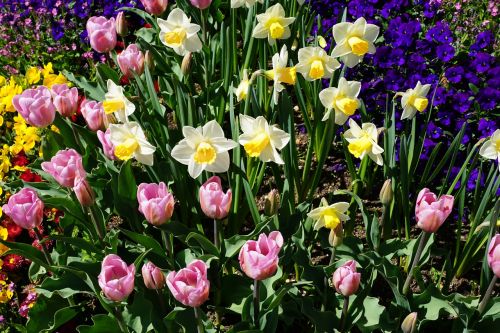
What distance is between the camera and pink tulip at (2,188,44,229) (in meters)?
1.72

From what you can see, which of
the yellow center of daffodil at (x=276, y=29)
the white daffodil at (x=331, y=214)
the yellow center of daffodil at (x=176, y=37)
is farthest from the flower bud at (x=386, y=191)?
the yellow center of daffodil at (x=176, y=37)

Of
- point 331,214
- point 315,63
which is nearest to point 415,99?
point 315,63

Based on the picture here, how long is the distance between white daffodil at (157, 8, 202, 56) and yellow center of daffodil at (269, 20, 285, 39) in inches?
10.5

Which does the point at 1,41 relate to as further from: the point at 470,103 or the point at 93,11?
the point at 470,103

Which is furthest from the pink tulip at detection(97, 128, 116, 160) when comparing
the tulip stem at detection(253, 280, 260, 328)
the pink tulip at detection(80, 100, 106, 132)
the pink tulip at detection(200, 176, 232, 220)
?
the tulip stem at detection(253, 280, 260, 328)

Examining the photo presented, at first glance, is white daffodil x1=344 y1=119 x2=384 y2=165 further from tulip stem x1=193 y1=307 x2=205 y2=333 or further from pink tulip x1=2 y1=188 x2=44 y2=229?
pink tulip x1=2 y1=188 x2=44 y2=229

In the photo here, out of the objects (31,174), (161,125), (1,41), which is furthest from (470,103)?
(1,41)

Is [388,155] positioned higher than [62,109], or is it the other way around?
[62,109]

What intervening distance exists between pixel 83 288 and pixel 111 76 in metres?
1.09

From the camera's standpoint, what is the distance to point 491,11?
4012 mm

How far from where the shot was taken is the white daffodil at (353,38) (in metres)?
2.01

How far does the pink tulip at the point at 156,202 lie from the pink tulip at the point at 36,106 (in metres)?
0.52

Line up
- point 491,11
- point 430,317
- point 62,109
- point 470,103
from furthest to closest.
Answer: point 491,11 < point 470,103 < point 62,109 < point 430,317

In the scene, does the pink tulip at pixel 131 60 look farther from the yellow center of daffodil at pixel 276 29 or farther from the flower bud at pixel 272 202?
the flower bud at pixel 272 202
